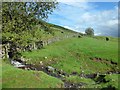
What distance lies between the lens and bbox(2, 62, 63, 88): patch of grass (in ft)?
97.9

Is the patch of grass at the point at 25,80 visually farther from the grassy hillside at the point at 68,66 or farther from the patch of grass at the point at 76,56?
the patch of grass at the point at 76,56

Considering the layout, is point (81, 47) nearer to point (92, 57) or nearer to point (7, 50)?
point (92, 57)

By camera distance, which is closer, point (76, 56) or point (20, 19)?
point (20, 19)

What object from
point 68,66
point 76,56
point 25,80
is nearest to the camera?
point 25,80

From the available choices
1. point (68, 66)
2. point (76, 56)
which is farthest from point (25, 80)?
point (76, 56)

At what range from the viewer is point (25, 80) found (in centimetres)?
3081

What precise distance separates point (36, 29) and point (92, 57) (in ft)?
37.3

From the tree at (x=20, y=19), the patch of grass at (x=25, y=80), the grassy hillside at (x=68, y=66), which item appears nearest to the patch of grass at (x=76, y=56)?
the grassy hillside at (x=68, y=66)

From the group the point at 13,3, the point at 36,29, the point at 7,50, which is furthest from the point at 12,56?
the point at 13,3

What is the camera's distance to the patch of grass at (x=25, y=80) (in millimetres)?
29836

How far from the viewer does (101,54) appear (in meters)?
55.5

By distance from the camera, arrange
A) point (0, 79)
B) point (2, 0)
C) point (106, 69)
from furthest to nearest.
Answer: point (106, 69) < point (2, 0) < point (0, 79)

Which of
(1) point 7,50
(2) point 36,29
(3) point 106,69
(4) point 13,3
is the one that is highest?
(4) point 13,3

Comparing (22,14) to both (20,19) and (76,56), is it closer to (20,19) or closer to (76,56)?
(20,19)
